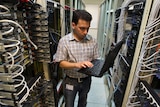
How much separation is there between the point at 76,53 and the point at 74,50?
0.04 metres

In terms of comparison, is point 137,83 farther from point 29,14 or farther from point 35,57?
point 29,14

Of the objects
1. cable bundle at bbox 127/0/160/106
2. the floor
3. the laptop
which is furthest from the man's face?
the floor

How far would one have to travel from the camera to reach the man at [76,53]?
1131 mm

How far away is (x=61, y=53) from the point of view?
1207 millimetres

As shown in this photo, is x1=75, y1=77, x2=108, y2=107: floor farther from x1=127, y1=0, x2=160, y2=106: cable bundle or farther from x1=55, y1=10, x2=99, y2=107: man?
x1=127, y1=0, x2=160, y2=106: cable bundle

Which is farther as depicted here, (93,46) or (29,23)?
(93,46)

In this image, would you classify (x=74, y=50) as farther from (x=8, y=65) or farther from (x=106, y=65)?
(x=8, y=65)

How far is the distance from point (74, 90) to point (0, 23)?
1.02 m

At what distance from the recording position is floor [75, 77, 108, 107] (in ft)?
7.32

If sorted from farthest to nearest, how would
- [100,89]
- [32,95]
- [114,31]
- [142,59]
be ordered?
[100,89] → [114,31] → [32,95] → [142,59]

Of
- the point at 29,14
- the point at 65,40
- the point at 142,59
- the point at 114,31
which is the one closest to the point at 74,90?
the point at 65,40

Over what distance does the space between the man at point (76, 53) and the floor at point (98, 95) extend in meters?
0.92

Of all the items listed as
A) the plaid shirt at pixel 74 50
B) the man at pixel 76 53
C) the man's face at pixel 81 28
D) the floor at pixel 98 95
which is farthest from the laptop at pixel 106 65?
the floor at pixel 98 95

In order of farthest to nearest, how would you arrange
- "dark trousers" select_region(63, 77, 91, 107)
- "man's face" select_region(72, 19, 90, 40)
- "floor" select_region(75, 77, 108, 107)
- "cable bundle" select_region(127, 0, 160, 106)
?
"floor" select_region(75, 77, 108, 107) → "dark trousers" select_region(63, 77, 91, 107) → "man's face" select_region(72, 19, 90, 40) → "cable bundle" select_region(127, 0, 160, 106)
